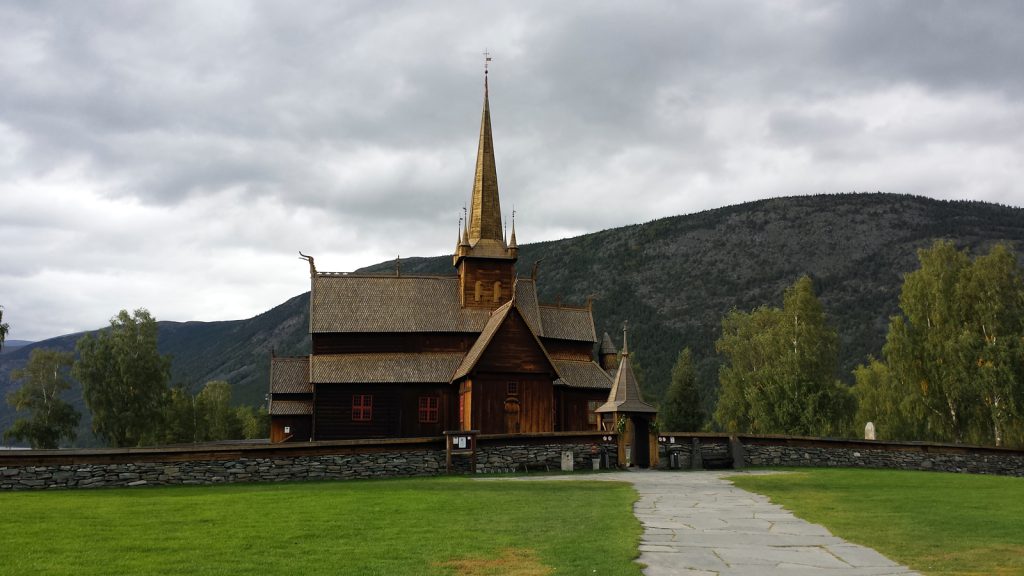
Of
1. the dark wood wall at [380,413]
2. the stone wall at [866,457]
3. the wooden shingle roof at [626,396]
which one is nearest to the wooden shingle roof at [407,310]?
the dark wood wall at [380,413]

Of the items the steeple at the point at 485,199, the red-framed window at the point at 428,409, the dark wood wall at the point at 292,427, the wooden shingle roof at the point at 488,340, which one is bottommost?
the dark wood wall at the point at 292,427

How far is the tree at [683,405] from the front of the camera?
2803 inches

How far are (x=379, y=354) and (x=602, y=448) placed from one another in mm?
17786

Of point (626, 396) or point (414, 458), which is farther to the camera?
point (626, 396)

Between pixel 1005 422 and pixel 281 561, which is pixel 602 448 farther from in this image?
pixel 1005 422

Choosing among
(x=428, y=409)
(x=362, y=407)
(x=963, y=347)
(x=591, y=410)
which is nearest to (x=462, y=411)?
(x=428, y=409)

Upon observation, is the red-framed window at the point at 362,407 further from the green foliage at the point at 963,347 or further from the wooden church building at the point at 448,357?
the green foliage at the point at 963,347

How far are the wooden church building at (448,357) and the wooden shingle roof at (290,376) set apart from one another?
57mm

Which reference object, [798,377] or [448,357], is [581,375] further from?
[798,377]

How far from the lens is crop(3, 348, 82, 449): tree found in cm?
5853

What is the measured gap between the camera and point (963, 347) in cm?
4681

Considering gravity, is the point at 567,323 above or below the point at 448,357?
above

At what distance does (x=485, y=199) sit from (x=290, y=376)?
15.1 metres

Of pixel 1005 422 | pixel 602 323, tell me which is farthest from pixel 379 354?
pixel 602 323
